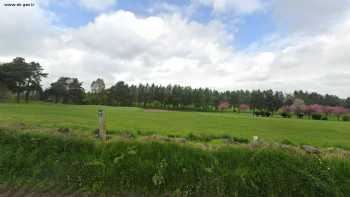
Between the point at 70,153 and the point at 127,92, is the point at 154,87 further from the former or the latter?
the point at 70,153

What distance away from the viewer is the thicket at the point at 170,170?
456 cm

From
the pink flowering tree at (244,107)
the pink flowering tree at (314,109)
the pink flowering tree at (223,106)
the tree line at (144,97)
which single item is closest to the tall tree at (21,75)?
the tree line at (144,97)

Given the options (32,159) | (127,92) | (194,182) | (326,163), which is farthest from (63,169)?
(127,92)

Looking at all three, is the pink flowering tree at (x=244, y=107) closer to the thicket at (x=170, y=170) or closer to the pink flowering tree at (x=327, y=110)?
the pink flowering tree at (x=327, y=110)

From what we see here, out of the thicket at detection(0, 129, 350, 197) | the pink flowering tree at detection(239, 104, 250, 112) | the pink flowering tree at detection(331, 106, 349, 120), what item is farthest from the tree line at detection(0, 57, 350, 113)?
the thicket at detection(0, 129, 350, 197)

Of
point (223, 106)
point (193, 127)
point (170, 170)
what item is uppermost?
point (223, 106)

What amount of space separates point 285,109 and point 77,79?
84178 mm

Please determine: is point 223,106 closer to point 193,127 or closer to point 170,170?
point 193,127

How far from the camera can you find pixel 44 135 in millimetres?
6543

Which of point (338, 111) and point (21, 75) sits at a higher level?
point (21, 75)

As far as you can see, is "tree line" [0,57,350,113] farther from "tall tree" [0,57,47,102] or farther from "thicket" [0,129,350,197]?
"thicket" [0,129,350,197]

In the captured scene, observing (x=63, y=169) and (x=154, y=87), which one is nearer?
(x=63, y=169)

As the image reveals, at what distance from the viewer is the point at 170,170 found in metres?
5.00

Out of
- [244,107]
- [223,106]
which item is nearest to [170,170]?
[223,106]
